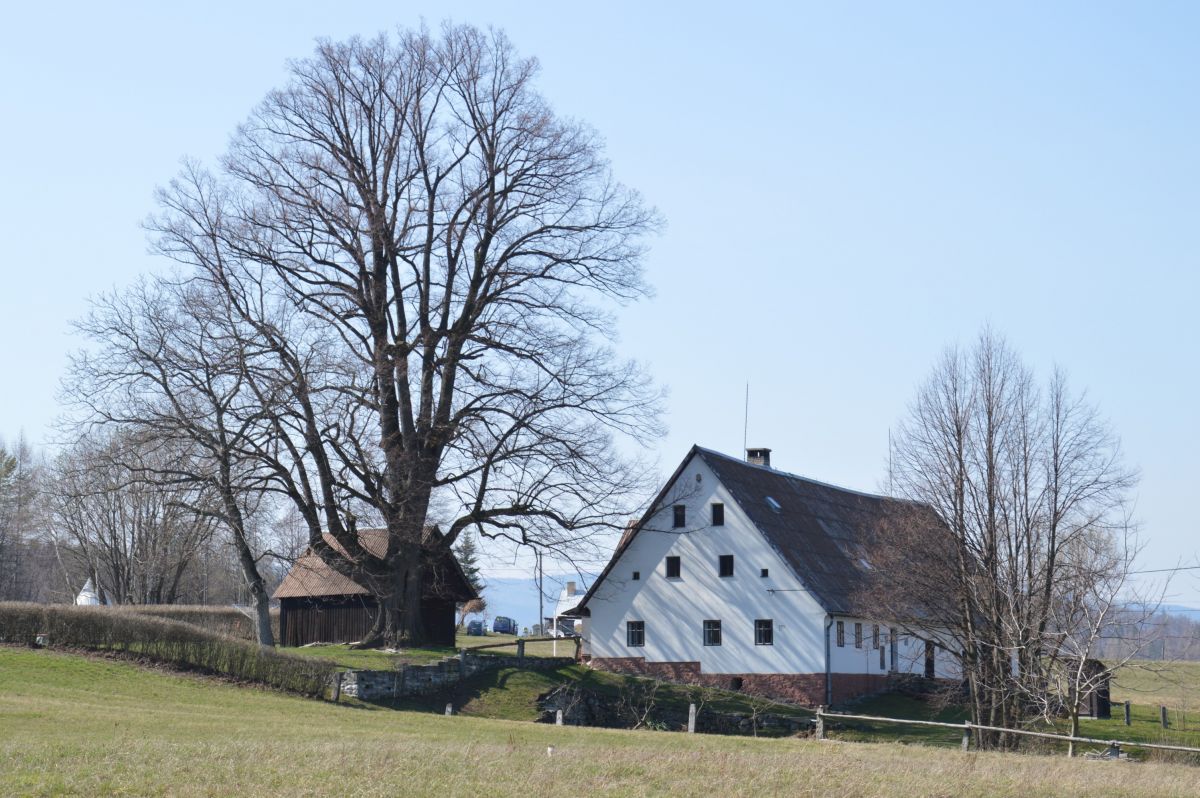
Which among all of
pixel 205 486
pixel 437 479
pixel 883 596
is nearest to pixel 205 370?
pixel 205 486

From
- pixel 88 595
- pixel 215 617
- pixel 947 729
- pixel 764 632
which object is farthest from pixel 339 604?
pixel 88 595

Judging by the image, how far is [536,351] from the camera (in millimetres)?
43188

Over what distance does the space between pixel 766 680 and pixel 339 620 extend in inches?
674

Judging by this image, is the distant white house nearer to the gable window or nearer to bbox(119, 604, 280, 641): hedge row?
bbox(119, 604, 280, 641): hedge row

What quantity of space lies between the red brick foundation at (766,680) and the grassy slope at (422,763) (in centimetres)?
1676

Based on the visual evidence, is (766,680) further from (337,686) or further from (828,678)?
(337,686)

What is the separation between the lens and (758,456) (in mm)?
56781

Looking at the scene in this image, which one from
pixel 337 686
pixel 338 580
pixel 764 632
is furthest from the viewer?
pixel 338 580

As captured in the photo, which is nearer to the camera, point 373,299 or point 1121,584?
point 1121,584

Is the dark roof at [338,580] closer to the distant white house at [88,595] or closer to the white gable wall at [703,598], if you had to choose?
the white gable wall at [703,598]

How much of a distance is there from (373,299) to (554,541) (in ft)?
33.9

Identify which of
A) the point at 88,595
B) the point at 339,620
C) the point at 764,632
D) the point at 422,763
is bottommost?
the point at 422,763

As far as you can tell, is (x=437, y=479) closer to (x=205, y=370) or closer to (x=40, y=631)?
(x=205, y=370)

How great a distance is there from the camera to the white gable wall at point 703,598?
45281 mm
